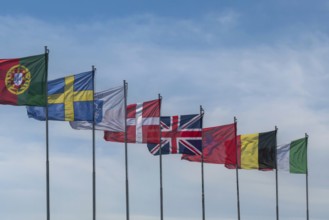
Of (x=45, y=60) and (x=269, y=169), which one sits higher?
(x=45, y=60)

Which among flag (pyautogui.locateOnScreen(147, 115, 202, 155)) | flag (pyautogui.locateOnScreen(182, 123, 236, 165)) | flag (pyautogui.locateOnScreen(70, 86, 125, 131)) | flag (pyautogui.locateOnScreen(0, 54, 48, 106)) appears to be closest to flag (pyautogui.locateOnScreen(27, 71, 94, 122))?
flag (pyautogui.locateOnScreen(70, 86, 125, 131))

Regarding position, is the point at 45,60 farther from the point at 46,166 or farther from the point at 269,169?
the point at 269,169

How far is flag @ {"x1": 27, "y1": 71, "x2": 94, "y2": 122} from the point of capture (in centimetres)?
5406

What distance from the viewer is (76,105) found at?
180 ft

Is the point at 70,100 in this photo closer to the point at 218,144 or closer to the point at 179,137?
the point at 179,137

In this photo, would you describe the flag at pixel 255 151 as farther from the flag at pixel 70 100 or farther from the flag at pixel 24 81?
the flag at pixel 24 81

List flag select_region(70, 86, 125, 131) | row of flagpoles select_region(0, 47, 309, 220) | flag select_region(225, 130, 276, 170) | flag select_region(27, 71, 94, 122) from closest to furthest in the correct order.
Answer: row of flagpoles select_region(0, 47, 309, 220)
flag select_region(27, 71, 94, 122)
flag select_region(70, 86, 125, 131)
flag select_region(225, 130, 276, 170)

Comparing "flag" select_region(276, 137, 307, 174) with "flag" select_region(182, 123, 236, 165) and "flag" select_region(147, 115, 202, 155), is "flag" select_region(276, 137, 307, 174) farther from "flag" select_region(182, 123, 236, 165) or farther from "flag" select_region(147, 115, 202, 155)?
"flag" select_region(147, 115, 202, 155)

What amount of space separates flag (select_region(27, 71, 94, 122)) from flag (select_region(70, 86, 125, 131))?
4.65ft

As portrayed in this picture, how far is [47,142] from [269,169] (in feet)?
93.0

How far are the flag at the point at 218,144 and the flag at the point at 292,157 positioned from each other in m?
6.44

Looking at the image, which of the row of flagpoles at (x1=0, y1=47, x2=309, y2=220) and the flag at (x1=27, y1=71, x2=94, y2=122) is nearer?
the row of flagpoles at (x1=0, y1=47, x2=309, y2=220)

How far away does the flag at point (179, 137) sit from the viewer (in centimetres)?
6519

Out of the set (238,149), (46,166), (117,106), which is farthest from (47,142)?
(238,149)
